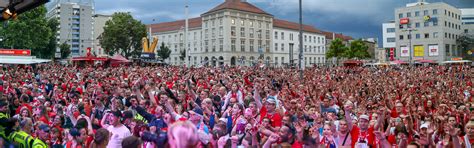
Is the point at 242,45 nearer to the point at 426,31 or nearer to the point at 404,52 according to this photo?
the point at 404,52

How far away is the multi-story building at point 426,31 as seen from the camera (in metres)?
82.8

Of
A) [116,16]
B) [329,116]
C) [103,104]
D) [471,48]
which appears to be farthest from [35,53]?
[471,48]

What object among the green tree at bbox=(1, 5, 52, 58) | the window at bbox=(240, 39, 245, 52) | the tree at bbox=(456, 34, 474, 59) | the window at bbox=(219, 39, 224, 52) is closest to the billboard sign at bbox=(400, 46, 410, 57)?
the tree at bbox=(456, 34, 474, 59)

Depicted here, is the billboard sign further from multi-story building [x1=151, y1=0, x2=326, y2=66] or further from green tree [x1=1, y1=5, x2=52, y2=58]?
green tree [x1=1, y1=5, x2=52, y2=58]

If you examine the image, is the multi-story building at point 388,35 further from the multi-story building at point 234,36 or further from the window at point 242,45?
the window at point 242,45

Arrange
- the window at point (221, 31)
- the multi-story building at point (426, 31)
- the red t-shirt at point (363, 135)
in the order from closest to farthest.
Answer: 1. the red t-shirt at point (363, 135)
2. the multi-story building at point (426, 31)
3. the window at point (221, 31)

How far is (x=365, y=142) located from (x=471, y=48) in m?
95.9

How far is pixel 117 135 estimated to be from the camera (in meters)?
5.95

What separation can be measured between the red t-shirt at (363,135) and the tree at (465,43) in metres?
94.9

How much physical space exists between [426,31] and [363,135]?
284 feet

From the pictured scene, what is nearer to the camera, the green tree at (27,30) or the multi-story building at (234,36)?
the green tree at (27,30)

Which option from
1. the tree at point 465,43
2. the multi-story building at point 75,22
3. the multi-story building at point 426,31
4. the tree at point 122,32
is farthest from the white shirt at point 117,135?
the multi-story building at point 75,22

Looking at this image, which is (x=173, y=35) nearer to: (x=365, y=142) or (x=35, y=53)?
(x=35, y=53)

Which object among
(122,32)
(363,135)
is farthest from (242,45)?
(363,135)
